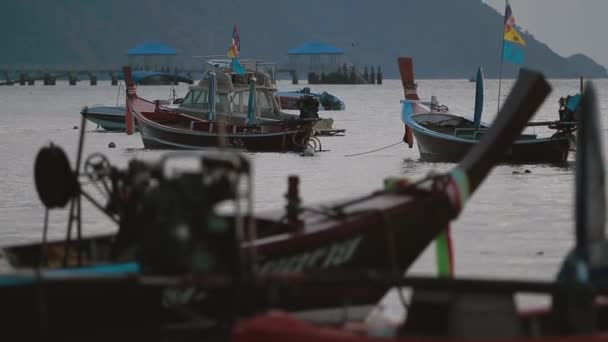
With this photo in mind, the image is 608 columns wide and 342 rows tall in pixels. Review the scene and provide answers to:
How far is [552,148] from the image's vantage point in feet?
99.2

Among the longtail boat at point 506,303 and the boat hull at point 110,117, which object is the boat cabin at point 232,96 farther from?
the longtail boat at point 506,303

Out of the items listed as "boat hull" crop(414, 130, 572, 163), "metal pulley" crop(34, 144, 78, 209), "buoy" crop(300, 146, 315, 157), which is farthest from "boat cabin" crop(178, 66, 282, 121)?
"metal pulley" crop(34, 144, 78, 209)

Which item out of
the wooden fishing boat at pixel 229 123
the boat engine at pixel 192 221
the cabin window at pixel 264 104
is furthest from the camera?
the cabin window at pixel 264 104

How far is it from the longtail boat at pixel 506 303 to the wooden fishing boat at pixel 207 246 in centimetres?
36

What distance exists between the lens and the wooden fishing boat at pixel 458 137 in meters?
30.2

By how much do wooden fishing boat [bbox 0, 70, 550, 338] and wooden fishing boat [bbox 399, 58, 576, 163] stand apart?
740 inches

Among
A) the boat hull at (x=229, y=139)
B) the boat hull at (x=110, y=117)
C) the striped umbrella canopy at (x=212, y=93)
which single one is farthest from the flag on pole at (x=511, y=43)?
A: the boat hull at (x=110, y=117)

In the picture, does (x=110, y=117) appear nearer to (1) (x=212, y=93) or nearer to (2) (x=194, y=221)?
(1) (x=212, y=93)

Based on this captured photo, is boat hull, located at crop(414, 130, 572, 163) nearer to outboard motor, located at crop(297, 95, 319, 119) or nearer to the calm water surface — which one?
the calm water surface

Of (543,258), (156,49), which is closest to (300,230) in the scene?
(543,258)

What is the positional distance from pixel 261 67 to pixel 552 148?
37.7 feet

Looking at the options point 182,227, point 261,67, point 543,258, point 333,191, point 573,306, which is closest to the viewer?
point 182,227

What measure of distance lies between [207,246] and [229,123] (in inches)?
1070

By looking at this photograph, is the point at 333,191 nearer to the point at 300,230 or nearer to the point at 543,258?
the point at 543,258
